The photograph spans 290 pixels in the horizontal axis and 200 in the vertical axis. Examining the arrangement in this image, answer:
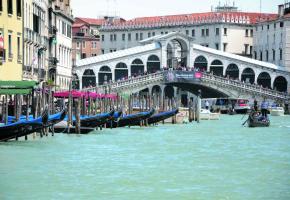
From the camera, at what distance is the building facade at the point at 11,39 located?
2814 centimetres

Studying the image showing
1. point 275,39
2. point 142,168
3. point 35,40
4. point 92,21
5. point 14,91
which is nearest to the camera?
point 142,168

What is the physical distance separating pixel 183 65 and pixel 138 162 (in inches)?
1640

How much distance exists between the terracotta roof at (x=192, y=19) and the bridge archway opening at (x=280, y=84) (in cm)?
734

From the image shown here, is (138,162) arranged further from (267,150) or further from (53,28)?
(53,28)

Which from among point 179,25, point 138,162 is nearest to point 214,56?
point 179,25

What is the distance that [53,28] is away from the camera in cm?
4056

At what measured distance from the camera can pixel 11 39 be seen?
29.4 m

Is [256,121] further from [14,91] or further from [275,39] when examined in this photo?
[275,39]

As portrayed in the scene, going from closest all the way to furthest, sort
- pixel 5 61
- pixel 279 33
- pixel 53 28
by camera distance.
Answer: pixel 5 61 < pixel 53 28 < pixel 279 33

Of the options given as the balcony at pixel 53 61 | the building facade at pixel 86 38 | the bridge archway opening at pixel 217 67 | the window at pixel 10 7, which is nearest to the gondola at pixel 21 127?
the window at pixel 10 7

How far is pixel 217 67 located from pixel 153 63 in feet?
13.1

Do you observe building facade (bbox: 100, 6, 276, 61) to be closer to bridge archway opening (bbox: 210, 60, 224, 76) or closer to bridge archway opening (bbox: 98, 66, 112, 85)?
bridge archway opening (bbox: 210, 60, 224, 76)

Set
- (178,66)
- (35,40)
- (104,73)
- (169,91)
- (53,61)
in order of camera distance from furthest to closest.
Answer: (169,91) < (178,66) < (104,73) < (53,61) < (35,40)

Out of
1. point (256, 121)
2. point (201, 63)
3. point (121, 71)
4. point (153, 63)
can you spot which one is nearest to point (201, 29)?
point (201, 63)
